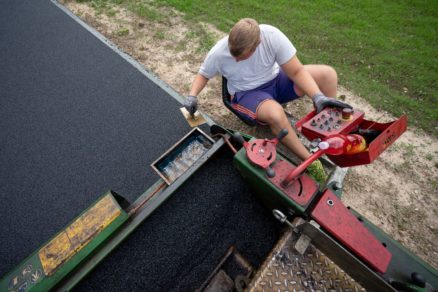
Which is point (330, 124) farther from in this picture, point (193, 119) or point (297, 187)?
point (193, 119)

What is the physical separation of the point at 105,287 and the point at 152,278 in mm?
258

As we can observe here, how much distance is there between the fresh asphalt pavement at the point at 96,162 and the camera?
152 cm

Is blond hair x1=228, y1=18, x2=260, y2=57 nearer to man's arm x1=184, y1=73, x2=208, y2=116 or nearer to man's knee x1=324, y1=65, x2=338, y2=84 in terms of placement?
man's arm x1=184, y1=73, x2=208, y2=116

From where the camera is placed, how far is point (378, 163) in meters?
2.18

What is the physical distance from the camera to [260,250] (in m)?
1.52

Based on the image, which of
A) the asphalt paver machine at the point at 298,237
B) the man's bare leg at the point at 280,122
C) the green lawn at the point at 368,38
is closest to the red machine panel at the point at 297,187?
the asphalt paver machine at the point at 298,237

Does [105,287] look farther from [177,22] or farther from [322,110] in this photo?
[177,22]

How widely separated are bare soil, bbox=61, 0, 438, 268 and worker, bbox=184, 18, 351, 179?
1.69 ft

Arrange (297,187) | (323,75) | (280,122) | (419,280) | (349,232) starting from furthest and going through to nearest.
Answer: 1. (323,75)
2. (280,122)
3. (297,187)
4. (349,232)
5. (419,280)

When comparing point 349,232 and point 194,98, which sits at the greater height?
point 194,98

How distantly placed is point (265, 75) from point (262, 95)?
159 millimetres

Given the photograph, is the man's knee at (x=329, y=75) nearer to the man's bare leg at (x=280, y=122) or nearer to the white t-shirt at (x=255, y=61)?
the white t-shirt at (x=255, y=61)

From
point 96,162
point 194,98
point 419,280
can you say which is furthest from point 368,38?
point 96,162

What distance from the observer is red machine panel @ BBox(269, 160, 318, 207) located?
1.26 metres
